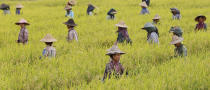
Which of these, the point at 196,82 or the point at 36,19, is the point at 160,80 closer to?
the point at 196,82

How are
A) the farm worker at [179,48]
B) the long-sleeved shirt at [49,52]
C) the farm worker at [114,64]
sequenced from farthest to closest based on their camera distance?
Result: the long-sleeved shirt at [49,52] → the farm worker at [179,48] → the farm worker at [114,64]

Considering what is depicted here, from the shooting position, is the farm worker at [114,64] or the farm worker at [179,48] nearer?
the farm worker at [114,64]

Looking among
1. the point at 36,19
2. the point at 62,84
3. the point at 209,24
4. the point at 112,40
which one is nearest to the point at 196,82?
the point at 62,84

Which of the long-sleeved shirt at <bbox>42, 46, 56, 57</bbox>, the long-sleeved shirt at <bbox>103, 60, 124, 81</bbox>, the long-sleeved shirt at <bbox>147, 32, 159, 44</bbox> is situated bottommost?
the long-sleeved shirt at <bbox>103, 60, 124, 81</bbox>

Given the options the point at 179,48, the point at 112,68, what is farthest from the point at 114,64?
the point at 179,48

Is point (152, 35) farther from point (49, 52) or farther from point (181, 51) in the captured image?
point (49, 52)

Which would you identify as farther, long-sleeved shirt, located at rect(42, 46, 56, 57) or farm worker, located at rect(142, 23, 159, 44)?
A: farm worker, located at rect(142, 23, 159, 44)

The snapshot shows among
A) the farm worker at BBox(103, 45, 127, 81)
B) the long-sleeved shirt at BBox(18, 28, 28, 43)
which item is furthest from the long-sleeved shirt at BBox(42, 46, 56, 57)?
the long-sleeved shirt at BBox(18, 28, 28, 43)

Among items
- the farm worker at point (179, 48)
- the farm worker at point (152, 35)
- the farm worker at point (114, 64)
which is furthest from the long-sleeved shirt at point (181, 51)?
the farm worker at point (114, 64)

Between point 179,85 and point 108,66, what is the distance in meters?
1.20

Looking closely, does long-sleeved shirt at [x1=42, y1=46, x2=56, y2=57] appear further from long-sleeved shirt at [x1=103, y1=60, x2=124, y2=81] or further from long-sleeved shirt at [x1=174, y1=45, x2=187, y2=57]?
long-sleeved shirt at [x1=174, y1=45, x2=187, y2=57]

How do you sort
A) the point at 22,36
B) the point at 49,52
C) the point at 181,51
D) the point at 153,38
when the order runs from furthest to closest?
the point at 22,36 < the point at 153,38 < the point at 49,52 < the point at 181,51

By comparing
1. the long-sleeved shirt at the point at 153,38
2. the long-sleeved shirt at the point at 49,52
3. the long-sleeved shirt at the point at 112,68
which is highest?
the long-sleeved shirt at the point at 153,38

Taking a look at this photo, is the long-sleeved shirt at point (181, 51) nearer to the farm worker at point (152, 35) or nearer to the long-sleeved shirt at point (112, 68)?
the farm worker at point (152, 35)
